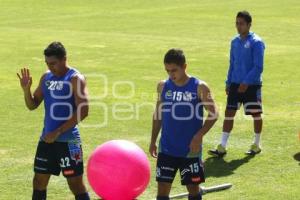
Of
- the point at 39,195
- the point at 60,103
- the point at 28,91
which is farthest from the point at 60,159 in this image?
the point at 28,91

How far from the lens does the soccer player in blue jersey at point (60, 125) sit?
9172mm

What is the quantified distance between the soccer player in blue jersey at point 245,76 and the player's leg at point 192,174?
3899 mm

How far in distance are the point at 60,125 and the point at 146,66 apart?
14538 mm

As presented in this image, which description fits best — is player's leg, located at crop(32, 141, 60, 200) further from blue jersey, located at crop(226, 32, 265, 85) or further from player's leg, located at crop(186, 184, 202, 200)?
blue jersey, located at crop(226, 32, 265, 85)

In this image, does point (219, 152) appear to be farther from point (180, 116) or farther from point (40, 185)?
point (40, 185)

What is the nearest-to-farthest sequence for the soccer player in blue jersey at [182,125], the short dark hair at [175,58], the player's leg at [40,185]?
1. the short dark hair at [175,58]
2. the soccer player in blue jersey at [182,125]
3. the player's leg at [40,185]

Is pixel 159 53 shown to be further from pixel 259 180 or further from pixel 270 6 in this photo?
pixel 270 6

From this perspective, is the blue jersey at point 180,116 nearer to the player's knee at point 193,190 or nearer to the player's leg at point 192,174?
the player's leg at point 192,174

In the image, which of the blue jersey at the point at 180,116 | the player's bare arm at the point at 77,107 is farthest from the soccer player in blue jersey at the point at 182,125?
the player's bare arm at the point at 77,107

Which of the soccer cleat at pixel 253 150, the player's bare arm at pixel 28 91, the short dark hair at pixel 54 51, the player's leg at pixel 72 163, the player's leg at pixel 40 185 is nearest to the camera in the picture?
the short dark hair at pixel 54 51

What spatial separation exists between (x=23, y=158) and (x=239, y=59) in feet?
14.0

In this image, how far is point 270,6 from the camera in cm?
4603

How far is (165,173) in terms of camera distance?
9.17m

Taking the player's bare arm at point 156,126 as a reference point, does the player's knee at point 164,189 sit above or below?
below
